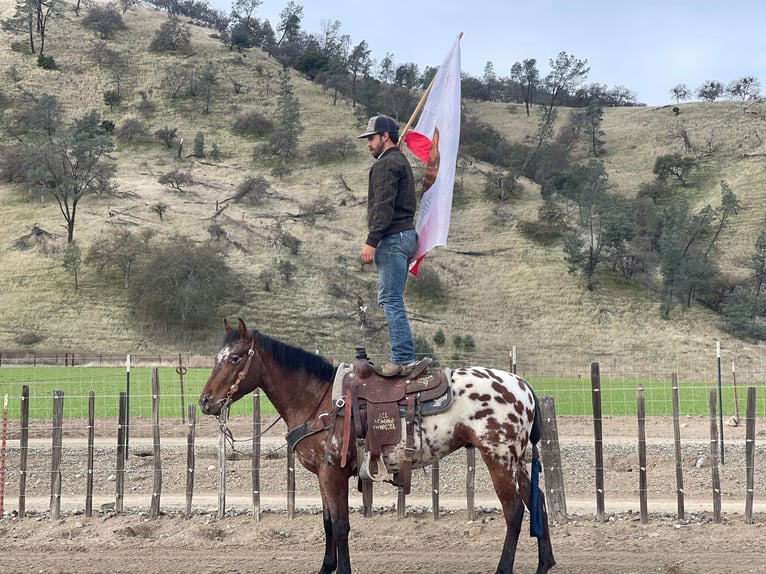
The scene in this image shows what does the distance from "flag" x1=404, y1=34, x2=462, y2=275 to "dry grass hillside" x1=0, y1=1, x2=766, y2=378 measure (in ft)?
103

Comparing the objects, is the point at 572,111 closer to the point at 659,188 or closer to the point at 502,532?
the point at 659,188

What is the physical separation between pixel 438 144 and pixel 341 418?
11.2 feet

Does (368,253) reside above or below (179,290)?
above

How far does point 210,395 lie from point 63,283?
174ft

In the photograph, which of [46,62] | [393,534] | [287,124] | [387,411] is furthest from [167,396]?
[46,62]

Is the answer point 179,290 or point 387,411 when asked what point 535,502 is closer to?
point 387,411

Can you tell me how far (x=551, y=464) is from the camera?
425 inches

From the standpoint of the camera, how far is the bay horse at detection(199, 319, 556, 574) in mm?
7543

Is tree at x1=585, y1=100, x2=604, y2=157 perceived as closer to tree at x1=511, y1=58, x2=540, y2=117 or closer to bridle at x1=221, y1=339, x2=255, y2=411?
tree at x1=511, y1=58, x2=540, y2=117

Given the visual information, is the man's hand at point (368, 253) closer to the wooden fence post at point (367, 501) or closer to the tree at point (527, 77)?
the wooden fence post at point (367, 501)

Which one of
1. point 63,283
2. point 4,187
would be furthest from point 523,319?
point 4,187

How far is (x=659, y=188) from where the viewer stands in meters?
90.1

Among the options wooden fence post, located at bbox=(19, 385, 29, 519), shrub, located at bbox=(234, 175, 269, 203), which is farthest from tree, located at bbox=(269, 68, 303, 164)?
wooden fence post, located at bbox=(19, 385, 29, 519)

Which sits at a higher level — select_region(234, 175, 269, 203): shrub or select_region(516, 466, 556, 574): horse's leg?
select_region(234, 175, 269, 203): shrub
